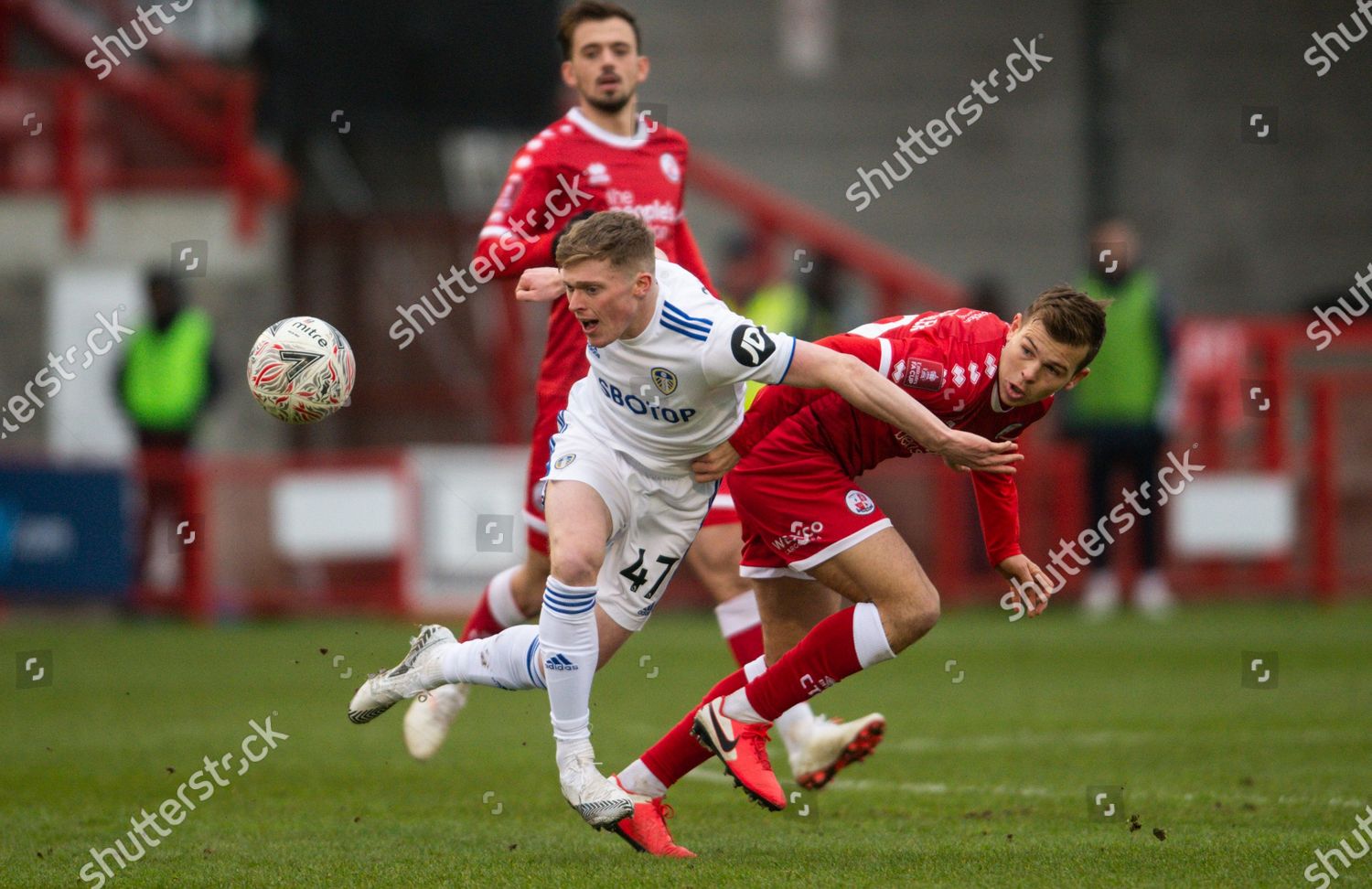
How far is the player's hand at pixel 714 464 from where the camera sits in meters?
5.45

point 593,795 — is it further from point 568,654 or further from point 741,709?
point 741,709

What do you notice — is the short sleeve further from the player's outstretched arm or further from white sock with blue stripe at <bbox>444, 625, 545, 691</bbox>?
white sock with blue stripe at <bbox>444, 625, 545, 691</bbox>

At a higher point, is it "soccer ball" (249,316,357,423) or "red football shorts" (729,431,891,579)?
"soccer ball" (249,316,357,423)

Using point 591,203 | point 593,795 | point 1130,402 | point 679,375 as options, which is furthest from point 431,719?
point 1130,402

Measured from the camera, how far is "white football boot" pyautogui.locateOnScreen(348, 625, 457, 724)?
5785 millimetres

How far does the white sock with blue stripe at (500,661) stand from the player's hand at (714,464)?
693 millimetres

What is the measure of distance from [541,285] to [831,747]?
1.75m

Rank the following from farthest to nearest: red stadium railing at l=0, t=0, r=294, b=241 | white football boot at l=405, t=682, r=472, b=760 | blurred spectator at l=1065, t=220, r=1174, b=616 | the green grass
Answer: red stadium railing at l=0, t=0, r=294, b=241 → blurred spectator at l=1065, t=220, r=1174, b=616 → white football boot at l=405, t=682, r=472, b=760 → the green grass

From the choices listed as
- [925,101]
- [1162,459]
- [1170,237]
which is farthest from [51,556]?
[1170,237]

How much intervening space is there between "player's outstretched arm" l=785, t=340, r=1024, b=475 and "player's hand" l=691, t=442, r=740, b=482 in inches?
16.4

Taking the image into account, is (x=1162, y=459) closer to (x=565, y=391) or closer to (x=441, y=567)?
(x=441, y=567)

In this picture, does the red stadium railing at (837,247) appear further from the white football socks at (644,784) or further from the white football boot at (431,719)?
the white football socks at (644,784)

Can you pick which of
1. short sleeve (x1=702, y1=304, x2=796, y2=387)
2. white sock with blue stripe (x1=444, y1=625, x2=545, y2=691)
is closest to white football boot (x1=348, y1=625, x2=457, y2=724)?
white sock with blue stripe (x1=444, y1=625, x2=545, y2=691)

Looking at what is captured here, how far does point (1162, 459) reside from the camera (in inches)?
552
